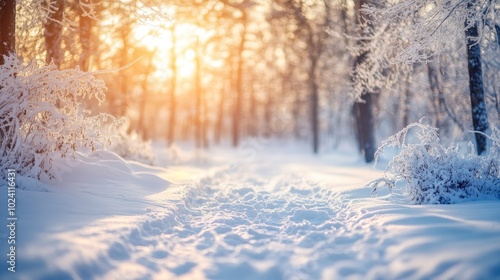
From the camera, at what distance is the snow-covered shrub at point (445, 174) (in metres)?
5.57

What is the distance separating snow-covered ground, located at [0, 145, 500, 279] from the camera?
3.27 meters

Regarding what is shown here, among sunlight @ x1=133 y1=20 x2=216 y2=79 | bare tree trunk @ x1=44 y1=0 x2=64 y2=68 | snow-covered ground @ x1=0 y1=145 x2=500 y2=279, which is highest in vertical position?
sunlight @ x1=133 y1=20 x2=216 y2=79

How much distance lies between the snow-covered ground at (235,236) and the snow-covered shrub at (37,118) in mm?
520

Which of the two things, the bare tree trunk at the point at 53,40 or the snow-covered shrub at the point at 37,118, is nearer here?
the snow-covered shrub at the point at 37,118

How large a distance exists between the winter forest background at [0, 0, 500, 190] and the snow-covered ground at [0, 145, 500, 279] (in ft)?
4.00

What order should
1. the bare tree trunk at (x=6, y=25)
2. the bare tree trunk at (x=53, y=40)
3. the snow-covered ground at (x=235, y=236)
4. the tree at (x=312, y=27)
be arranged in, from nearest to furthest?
the snow-covered ground at (x=235, y=236)
the bare tree trunk at (x=6, y=25)
the bare tree trunk at (x=53, y=40)
the tree at (x=312, y=27)

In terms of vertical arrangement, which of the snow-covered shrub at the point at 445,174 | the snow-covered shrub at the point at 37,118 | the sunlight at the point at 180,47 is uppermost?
the sunlight at the point at 180,47

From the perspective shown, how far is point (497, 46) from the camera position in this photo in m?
8.46

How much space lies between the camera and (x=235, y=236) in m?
4.81

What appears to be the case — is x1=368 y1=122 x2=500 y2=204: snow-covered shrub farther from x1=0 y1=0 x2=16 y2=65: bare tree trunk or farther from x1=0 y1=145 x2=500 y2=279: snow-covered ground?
x1=0 y1=0 x2=16 y2=65: bare tree trunk

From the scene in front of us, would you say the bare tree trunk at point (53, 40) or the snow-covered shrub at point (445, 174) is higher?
the bare tree trunk at point (53, 40)

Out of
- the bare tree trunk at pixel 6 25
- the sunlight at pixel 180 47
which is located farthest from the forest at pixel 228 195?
the sunlight at pixel 180 47

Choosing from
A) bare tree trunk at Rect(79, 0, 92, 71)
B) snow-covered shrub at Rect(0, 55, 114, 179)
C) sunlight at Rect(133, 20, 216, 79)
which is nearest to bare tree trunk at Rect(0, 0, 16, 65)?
snow-covered shrub at Rect(0, 55, 114, 179)

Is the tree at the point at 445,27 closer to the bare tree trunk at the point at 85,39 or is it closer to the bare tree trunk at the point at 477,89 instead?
the bare tree trunk at the point at 477,89
